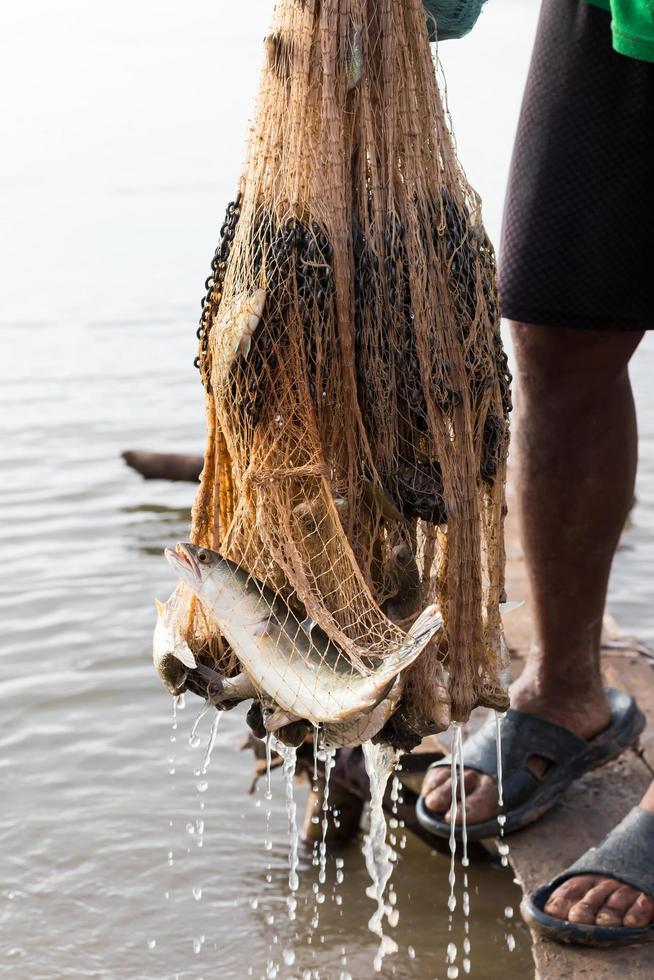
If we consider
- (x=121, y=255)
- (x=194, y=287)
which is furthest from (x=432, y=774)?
(x=121, y=255)

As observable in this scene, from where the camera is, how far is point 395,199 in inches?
90.4

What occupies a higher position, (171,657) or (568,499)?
(171,657)

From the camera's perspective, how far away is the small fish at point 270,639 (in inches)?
82.8

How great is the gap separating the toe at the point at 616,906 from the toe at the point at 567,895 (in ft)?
0.25

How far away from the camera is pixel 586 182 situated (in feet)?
10.5

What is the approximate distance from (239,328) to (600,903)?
1797 mm

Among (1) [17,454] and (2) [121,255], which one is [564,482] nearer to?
(1) [17,454]

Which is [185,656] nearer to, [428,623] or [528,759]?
[428,623]

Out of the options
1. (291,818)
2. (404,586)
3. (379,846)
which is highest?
(404,586)

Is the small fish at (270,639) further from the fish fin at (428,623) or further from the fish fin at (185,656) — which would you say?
the fish fin at (185,656)

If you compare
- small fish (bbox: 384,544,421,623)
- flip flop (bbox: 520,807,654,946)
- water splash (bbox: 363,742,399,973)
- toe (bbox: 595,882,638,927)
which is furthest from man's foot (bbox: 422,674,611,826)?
small fish (bbox: 384,544,421,623)

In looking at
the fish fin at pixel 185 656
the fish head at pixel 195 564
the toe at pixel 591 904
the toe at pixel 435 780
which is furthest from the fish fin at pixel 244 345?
the toe at pixel 435 780

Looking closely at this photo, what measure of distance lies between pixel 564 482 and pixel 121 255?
736 inches

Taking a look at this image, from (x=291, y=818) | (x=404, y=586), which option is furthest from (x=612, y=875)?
(x=404, y=586)
